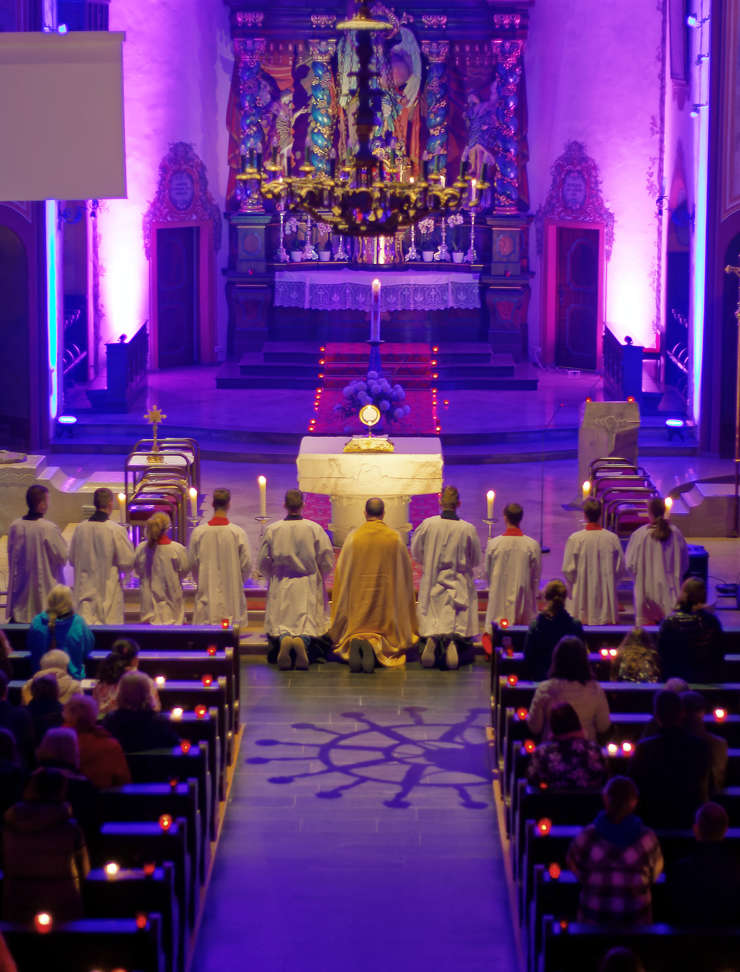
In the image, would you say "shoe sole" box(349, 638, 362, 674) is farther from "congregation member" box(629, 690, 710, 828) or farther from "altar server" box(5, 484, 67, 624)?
"congregation member" box(629, 690, 710, 828)

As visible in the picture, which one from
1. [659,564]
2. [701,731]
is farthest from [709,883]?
[659,564]

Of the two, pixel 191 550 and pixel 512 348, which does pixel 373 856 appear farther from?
pixel 512 348

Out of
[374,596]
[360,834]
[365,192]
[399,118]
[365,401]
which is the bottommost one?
[360,834]

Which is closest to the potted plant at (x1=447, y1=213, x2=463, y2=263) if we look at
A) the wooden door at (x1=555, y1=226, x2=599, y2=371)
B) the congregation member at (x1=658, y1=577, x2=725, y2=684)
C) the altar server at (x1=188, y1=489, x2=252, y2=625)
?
the wooden door at (x1=555, y1=226, x2=599, y2=371)

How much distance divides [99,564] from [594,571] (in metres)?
3.61

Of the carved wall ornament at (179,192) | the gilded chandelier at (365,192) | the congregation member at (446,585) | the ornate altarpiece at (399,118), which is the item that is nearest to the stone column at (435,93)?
the ornate altarpiece at (399,118)

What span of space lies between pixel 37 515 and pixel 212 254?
→ 1404 cm

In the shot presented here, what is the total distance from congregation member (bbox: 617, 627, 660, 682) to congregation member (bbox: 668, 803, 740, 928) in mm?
2847

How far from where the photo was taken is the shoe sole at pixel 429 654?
11.8m

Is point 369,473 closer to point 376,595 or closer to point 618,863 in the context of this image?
point 376,595

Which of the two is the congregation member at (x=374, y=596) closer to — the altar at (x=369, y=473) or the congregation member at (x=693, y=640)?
the altar at (x=369, y=473)

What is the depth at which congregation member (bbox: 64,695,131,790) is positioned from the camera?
7.50 meters

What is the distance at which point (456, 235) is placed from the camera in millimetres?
24969

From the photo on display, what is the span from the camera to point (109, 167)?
48.1ft
